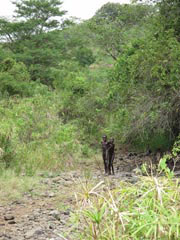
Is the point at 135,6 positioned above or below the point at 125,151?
above

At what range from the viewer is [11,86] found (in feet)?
74.2

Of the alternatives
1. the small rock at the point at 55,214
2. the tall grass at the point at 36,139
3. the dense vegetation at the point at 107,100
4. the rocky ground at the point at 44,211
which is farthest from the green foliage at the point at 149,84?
the small rock at the point at 55,214

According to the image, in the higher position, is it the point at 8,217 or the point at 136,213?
the point at 136,213

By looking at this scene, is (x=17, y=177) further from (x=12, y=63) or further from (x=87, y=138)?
(x=12, y=63)

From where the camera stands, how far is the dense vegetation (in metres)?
12.8

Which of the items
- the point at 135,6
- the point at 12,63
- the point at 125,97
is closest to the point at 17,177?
the point at 125,97

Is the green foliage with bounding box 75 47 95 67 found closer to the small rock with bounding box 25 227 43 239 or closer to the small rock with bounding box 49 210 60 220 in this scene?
the small rock with bounding box 49 210 60 220

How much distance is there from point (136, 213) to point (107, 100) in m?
13.0

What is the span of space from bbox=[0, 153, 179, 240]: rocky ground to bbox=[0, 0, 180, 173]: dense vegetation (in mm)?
1549

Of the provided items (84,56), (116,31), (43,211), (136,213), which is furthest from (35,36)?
(136,213)

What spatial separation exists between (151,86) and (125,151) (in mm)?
6243

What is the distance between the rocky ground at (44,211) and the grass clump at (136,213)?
2402 mm

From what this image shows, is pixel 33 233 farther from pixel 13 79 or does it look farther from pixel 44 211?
pixel 13 79

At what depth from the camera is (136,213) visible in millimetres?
3404
